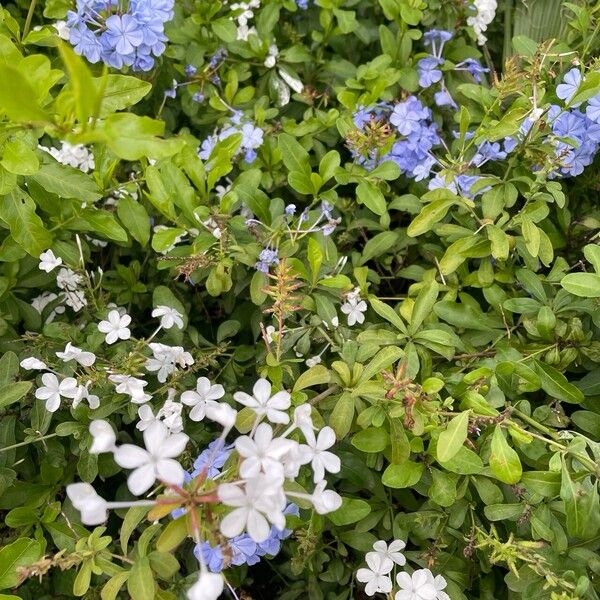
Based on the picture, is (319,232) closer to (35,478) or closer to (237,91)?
(237,91)

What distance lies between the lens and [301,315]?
1.46 metres

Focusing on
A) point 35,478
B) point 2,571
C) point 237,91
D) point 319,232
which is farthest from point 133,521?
point 237,91

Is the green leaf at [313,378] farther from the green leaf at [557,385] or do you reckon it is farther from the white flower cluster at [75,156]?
the white flower cluster at [75,156]

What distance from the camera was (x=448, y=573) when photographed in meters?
1.31

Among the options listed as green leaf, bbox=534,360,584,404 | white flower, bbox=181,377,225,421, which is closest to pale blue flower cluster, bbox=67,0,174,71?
white flower, bbox=181,377,225,421

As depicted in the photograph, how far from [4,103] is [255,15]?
1237mm

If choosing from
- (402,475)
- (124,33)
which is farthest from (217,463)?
(124,33)

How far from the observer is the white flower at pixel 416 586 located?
1.18 meters

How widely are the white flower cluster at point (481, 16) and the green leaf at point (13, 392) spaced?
57.2 inches

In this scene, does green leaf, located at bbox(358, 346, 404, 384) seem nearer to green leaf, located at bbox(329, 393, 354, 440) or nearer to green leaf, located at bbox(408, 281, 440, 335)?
green leaf, located at bbox(329, 393, 354, 440)

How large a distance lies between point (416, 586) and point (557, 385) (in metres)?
0.47

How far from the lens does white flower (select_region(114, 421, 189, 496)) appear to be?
811 millimetres

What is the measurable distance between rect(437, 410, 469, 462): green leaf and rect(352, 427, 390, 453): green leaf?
0.14 meters

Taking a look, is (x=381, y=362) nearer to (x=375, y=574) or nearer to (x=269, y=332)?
(x=269, y=332)
